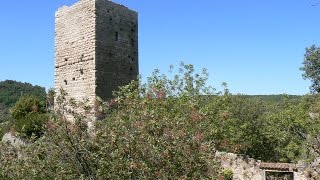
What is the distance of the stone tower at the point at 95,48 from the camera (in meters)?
18.1

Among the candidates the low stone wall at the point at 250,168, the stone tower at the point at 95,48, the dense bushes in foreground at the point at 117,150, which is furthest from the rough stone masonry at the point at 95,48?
the dense bushes in foreground at the point at 117,150

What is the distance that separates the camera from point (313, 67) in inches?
1222

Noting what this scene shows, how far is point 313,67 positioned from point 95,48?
65.0 feet

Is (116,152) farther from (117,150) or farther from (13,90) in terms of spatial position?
(13,90)

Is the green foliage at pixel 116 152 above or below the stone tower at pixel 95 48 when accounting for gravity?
below

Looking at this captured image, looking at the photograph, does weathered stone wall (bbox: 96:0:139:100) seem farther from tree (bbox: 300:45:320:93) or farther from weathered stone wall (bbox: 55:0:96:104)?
tree (bbox: 300:45:320:93)

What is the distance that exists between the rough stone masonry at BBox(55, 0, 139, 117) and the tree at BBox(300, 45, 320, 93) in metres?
16.5

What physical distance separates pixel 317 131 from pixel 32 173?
41.5 feet

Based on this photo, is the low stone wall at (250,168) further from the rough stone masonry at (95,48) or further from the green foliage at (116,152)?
the green foliage at (116,152)

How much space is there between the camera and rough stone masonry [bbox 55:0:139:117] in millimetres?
18125

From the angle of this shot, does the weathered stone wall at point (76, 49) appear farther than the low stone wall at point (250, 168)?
Yes

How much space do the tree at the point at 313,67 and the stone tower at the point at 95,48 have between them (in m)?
16.5

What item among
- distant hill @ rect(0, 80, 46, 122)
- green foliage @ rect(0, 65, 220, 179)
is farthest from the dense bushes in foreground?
distant hill @ rect(0, 80, 46, 122)

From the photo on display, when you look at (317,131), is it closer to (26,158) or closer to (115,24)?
(115,24)
